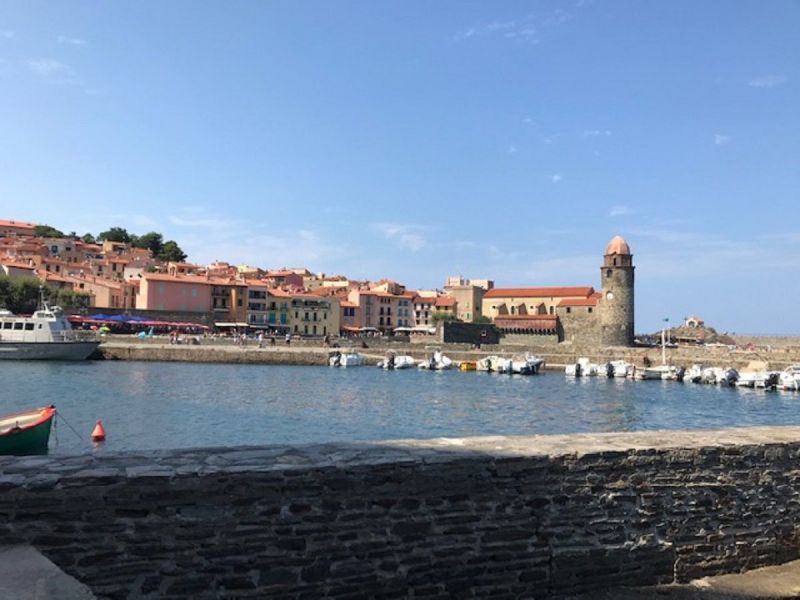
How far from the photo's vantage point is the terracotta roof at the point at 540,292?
108 m

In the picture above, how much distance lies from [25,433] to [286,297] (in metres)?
81.4

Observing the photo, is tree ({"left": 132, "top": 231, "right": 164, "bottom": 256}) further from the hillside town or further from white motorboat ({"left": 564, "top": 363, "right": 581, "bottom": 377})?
white motorboat ({"left": 564, "top": 363, "right": 581, "bottom": 377})

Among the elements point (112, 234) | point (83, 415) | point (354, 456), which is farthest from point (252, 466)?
point (112, 234)

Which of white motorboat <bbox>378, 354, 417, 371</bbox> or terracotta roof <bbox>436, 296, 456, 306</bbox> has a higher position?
terracotta roof <bbox>436, 296, 456, 306</bbox>

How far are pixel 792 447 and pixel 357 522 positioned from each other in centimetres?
435

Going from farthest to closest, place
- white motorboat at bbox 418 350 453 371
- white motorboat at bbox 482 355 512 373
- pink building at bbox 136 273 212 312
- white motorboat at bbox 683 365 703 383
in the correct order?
1. pink building at bbox 136 273 212 312
2. white motorboat at bbox 418 350 453 371
3. white motorboat at bbox 482 355 512 373
4. white motorboat at bbox 683 365 703 383

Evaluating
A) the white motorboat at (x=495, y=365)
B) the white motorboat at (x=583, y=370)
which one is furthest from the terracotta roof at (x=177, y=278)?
the white motorboat at (x=583, y=370)

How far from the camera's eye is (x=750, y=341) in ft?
307

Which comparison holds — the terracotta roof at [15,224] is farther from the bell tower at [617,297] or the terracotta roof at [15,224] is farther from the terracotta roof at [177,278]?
the bell tower at [617,297]

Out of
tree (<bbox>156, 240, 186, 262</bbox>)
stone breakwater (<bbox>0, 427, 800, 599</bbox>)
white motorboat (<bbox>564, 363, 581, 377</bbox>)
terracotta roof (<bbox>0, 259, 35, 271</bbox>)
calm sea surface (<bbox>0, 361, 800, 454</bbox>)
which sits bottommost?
calm sea surface (<bbox>0, 361, 800, 454</bbox>)

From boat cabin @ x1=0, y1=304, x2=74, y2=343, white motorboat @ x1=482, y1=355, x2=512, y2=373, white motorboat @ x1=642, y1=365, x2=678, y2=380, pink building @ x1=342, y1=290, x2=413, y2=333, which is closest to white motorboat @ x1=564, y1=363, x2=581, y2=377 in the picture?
white motorboat @ x1=482, y1=355, x2=512, y2=373

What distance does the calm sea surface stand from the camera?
21281 mm

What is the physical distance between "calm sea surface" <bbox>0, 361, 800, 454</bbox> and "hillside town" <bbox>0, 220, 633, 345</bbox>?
3248 cm

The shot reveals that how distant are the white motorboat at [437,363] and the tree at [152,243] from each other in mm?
78432
